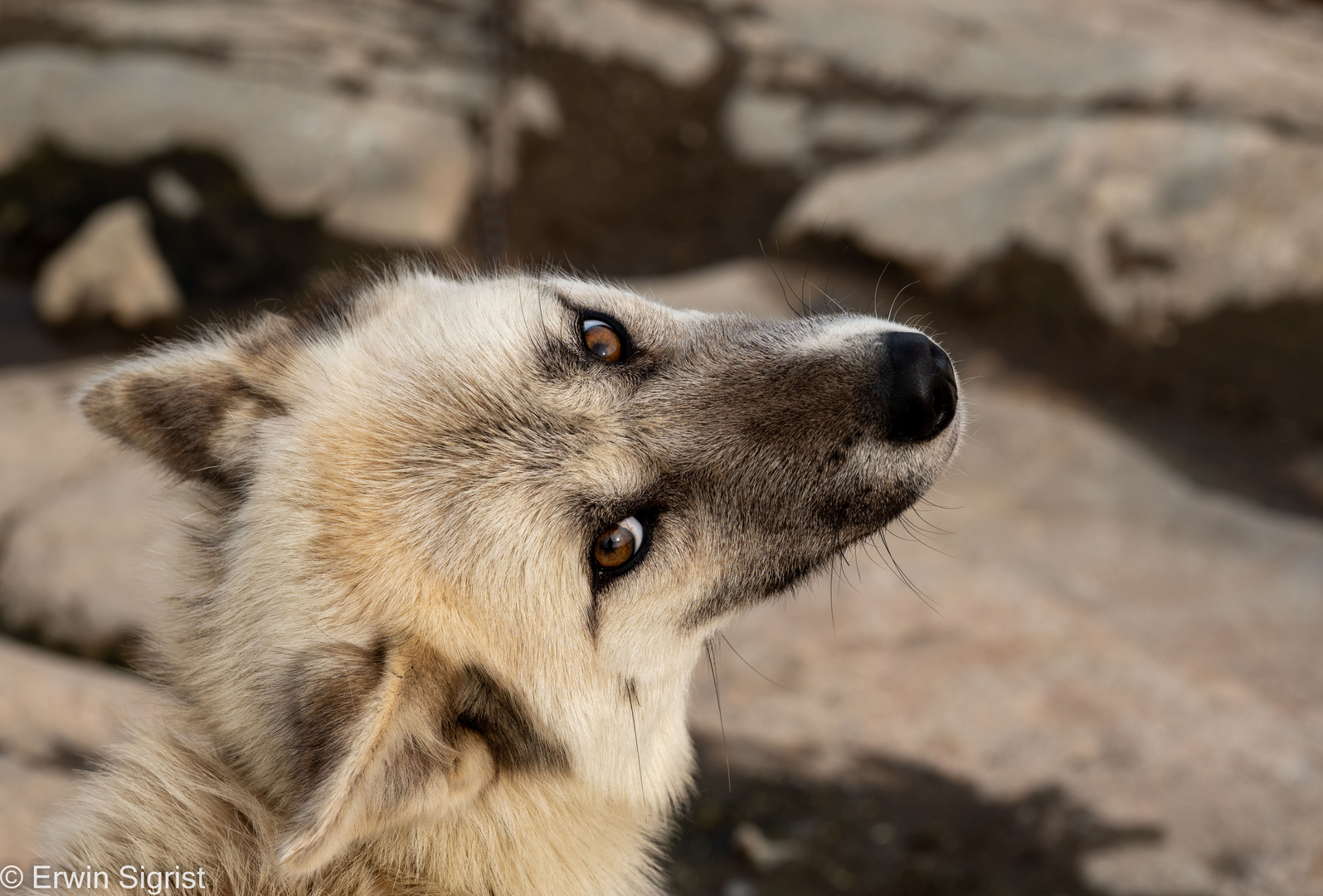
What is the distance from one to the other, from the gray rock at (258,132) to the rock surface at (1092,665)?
521 cm

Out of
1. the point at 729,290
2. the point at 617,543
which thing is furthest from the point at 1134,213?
the point at 617,543

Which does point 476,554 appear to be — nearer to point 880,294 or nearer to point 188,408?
point 188,408

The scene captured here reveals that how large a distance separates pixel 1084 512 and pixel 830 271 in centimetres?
303

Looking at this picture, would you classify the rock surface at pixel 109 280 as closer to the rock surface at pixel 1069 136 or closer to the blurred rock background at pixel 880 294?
the blurred rock background at pixel 880 294

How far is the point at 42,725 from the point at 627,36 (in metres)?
7.74

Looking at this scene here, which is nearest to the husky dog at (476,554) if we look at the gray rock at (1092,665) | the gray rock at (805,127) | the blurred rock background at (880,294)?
the blurred rock background at (880,294)

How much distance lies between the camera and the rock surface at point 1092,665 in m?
3.96

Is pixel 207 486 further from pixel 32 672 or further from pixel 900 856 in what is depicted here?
pixel 900 856

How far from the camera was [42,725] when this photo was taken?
4.03 metres

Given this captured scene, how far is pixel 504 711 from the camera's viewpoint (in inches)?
94.9

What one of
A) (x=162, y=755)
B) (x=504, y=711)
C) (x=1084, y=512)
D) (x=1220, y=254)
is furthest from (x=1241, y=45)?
(x=162, y=755)

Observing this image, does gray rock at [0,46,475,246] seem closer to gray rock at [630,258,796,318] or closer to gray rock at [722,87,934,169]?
gray rock at [630,258,796,318]

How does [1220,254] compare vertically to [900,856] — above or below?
above

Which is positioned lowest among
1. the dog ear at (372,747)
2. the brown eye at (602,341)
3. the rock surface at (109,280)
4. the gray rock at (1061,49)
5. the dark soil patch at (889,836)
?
the rock surface at (109,280)
